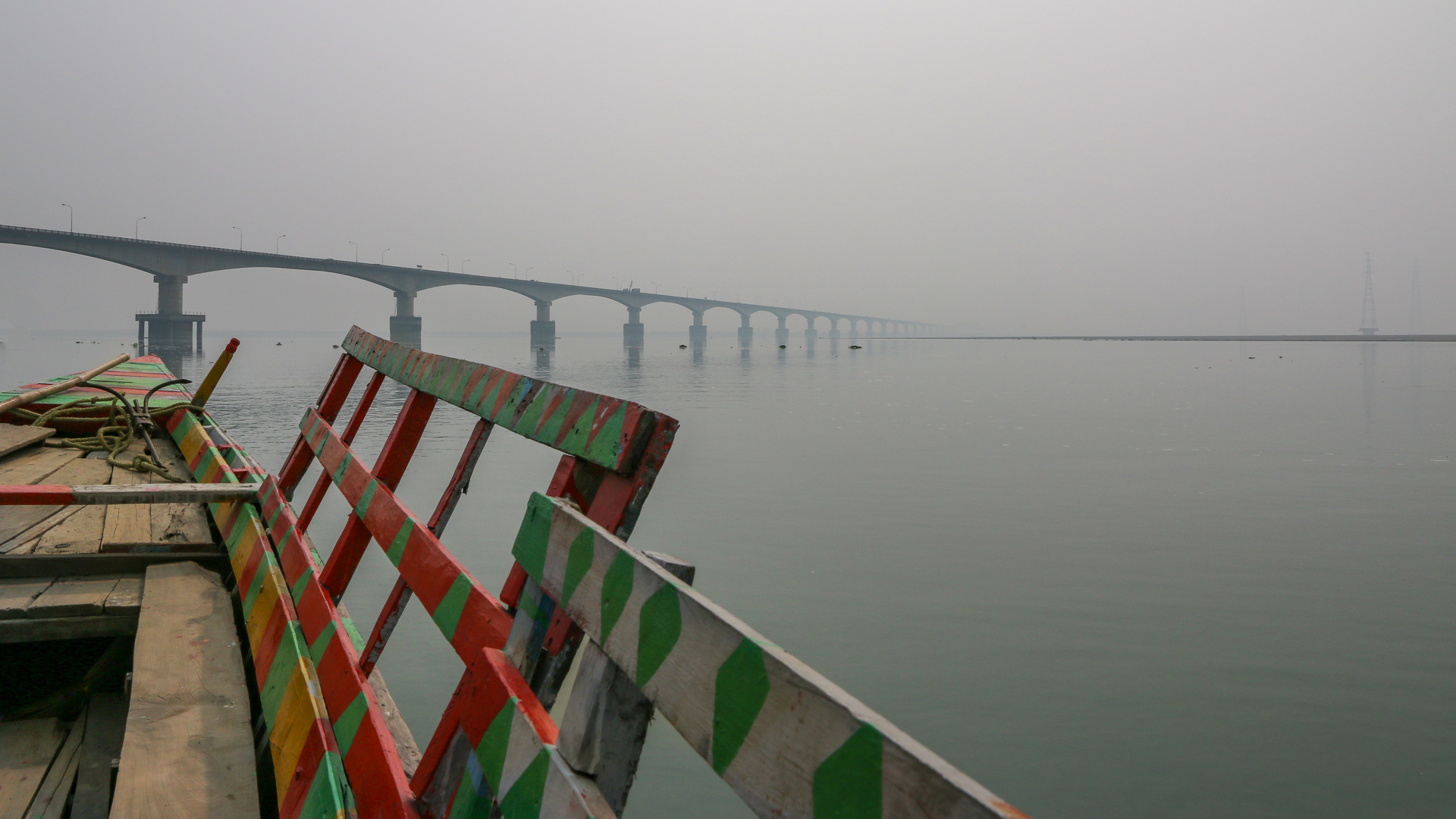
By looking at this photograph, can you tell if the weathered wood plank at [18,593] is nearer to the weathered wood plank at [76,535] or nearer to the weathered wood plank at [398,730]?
the weathered wood plank at [76,535]

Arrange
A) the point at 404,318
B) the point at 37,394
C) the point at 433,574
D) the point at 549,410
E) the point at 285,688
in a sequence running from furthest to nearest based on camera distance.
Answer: the point at 404,318
the point at 37,394
the point at 285,688
the point at 433,574
the point at 549,410

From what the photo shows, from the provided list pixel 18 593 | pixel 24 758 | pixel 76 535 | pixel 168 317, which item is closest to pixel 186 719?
pixel 24 758

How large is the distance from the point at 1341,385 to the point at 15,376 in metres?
43.5

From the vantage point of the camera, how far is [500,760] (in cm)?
158

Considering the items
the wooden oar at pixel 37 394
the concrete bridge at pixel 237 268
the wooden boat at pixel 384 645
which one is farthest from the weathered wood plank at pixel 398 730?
the concrete bridge at pixel 237 268

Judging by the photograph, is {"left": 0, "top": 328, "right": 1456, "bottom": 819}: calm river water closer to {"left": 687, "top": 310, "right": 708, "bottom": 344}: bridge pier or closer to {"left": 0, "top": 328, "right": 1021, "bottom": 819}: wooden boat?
{"left": 0, "top": 328, "right": 1021, "bottom": 819}: wooden boat

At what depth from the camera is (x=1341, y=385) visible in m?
27.9

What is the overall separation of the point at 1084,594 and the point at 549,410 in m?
4.90

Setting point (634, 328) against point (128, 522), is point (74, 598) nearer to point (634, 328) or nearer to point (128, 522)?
point (128, 522)

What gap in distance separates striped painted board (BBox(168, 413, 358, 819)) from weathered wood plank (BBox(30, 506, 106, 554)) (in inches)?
20.3

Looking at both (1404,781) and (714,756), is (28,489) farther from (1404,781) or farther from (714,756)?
(1404,781)

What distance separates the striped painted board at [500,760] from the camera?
1342mm

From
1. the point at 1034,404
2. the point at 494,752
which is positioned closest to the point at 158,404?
the point at 494,752

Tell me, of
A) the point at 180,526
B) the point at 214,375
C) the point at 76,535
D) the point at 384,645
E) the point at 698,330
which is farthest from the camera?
the point at 698,330
